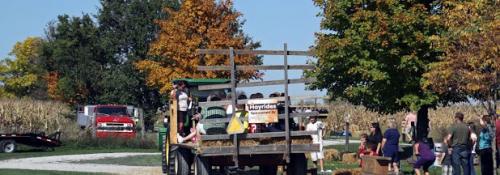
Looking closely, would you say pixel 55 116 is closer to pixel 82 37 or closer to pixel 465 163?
pixel 82 37

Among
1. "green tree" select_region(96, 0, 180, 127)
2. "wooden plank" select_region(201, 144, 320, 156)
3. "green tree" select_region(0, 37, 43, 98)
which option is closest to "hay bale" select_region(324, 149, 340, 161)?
"wooden plank" select_region(201, 144, 320, 156)

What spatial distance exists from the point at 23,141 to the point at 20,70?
73749 millimetres

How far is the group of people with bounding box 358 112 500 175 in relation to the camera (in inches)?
837

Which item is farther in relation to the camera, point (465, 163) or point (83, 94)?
point (83, 94)

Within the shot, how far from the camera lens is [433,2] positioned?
29.8m

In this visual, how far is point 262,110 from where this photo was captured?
60.7 ft

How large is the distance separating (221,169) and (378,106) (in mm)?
9369

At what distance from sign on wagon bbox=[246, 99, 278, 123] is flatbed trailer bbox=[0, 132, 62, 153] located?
24616 millimetres

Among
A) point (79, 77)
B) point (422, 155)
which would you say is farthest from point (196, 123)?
point (79, 77)

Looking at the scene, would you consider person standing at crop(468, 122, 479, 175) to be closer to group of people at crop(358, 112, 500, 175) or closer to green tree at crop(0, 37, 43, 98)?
group of people at crop(358, 112, 500, 175)

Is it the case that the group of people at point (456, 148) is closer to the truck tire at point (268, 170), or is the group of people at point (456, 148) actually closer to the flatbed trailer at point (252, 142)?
the truck tire at point (268, 170)

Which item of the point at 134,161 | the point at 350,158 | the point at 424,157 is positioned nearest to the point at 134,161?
the point at 134,161

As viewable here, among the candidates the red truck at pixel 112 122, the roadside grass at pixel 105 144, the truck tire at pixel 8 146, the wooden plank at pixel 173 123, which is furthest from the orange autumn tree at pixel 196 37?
Answer: the wooden plank at pixel 173 123

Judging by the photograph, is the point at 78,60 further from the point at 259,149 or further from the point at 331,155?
the point at 259,149
